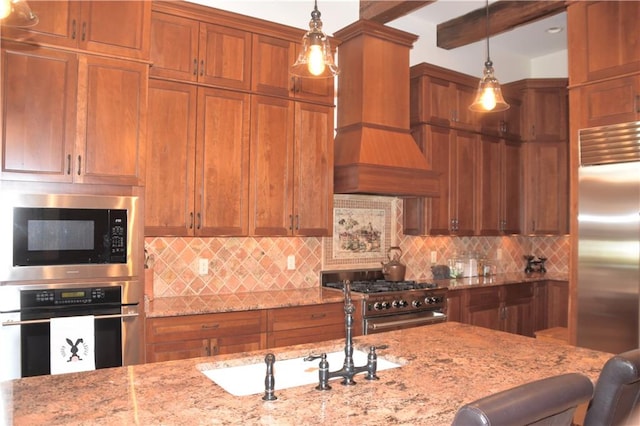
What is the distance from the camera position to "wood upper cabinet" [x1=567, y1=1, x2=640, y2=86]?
3504 millimetres

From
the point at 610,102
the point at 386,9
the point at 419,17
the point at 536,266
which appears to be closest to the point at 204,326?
the point at 386,9

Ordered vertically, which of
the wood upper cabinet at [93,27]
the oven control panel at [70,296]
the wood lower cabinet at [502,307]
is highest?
the wood upper cabinet at [93,27]

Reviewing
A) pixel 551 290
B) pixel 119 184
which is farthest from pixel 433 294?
pixel 119 184

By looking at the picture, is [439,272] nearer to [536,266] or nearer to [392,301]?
[392,301]

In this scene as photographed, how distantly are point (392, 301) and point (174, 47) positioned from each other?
2.53m

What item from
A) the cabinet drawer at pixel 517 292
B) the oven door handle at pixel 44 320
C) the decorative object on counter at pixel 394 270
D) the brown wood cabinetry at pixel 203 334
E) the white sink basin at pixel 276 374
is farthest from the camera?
the cabinet drawer at pixel 517 292

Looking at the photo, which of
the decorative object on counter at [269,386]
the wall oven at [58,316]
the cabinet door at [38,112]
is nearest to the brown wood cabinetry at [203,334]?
the wall oven at [58,316]

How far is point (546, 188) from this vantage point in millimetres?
5711

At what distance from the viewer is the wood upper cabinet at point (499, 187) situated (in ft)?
17.7

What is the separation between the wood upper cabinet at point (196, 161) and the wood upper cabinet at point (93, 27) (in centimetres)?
37

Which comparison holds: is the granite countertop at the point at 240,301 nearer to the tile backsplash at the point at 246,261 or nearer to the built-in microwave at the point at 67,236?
the tile backsplash at the point at 246,261

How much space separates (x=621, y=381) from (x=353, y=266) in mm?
3301

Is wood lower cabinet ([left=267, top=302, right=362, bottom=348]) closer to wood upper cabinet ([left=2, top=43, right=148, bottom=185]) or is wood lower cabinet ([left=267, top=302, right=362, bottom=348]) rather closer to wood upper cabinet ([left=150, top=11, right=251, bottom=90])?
wood upper cabinet ([left=2, top=43, right=148, bottom=185])

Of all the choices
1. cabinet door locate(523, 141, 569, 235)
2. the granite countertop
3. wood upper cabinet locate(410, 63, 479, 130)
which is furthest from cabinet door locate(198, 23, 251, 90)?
cabinet door locate(523, 141, 569, 235)
